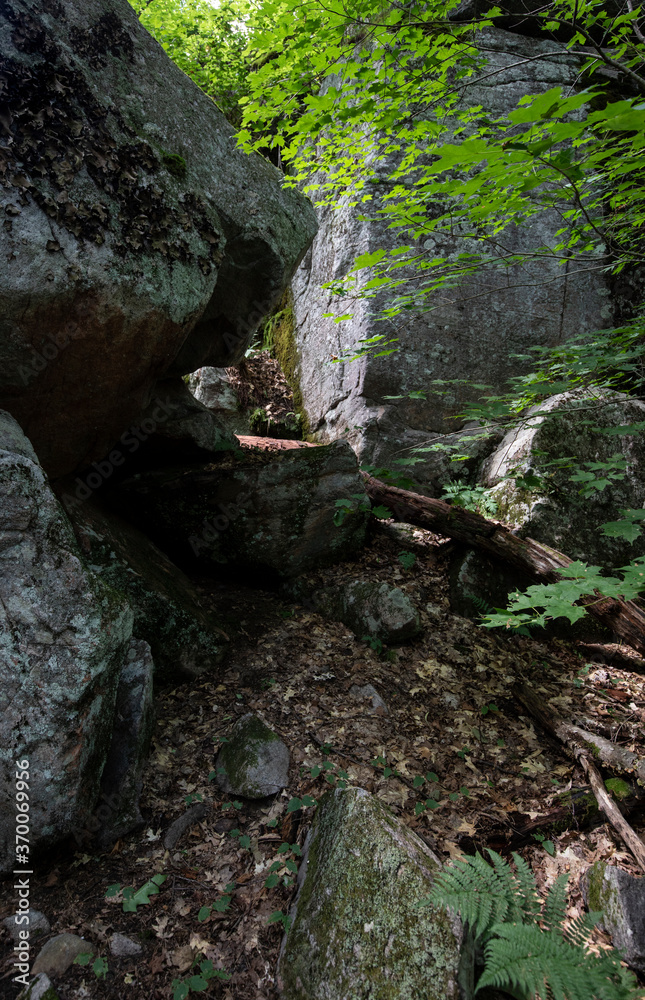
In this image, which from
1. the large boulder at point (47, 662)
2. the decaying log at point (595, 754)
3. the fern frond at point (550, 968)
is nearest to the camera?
the fern frond at point (550, 968)

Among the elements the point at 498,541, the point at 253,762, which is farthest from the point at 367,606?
the point at 253,762

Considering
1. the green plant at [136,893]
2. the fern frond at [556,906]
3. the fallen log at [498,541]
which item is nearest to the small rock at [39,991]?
the green plant at [136,893]

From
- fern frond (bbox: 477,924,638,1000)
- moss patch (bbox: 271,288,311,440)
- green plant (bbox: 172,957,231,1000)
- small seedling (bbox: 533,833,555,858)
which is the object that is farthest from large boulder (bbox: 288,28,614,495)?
green plant (bbox: 172,957,231,1000)

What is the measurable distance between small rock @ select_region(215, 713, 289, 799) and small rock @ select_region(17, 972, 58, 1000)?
1233mm

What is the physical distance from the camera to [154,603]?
4098 mm

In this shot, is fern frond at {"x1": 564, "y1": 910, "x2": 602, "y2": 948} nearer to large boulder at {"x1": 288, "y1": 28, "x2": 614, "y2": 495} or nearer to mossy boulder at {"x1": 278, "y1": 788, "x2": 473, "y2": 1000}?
mossy boulder at {"x1": 278, "y1": 788, "x2": 473, "y2": 1000}

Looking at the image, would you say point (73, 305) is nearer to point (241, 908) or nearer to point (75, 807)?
point (75, 807)

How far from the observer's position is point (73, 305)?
10.8 ft

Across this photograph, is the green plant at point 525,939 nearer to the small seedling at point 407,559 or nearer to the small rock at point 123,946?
the small rock at point 123,946

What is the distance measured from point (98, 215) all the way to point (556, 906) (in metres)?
4.62

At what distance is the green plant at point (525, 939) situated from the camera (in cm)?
190

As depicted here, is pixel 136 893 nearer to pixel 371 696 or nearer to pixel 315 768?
pixel 315 768

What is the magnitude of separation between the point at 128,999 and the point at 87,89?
17.3ft

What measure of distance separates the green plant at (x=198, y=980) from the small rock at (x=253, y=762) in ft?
2.92
